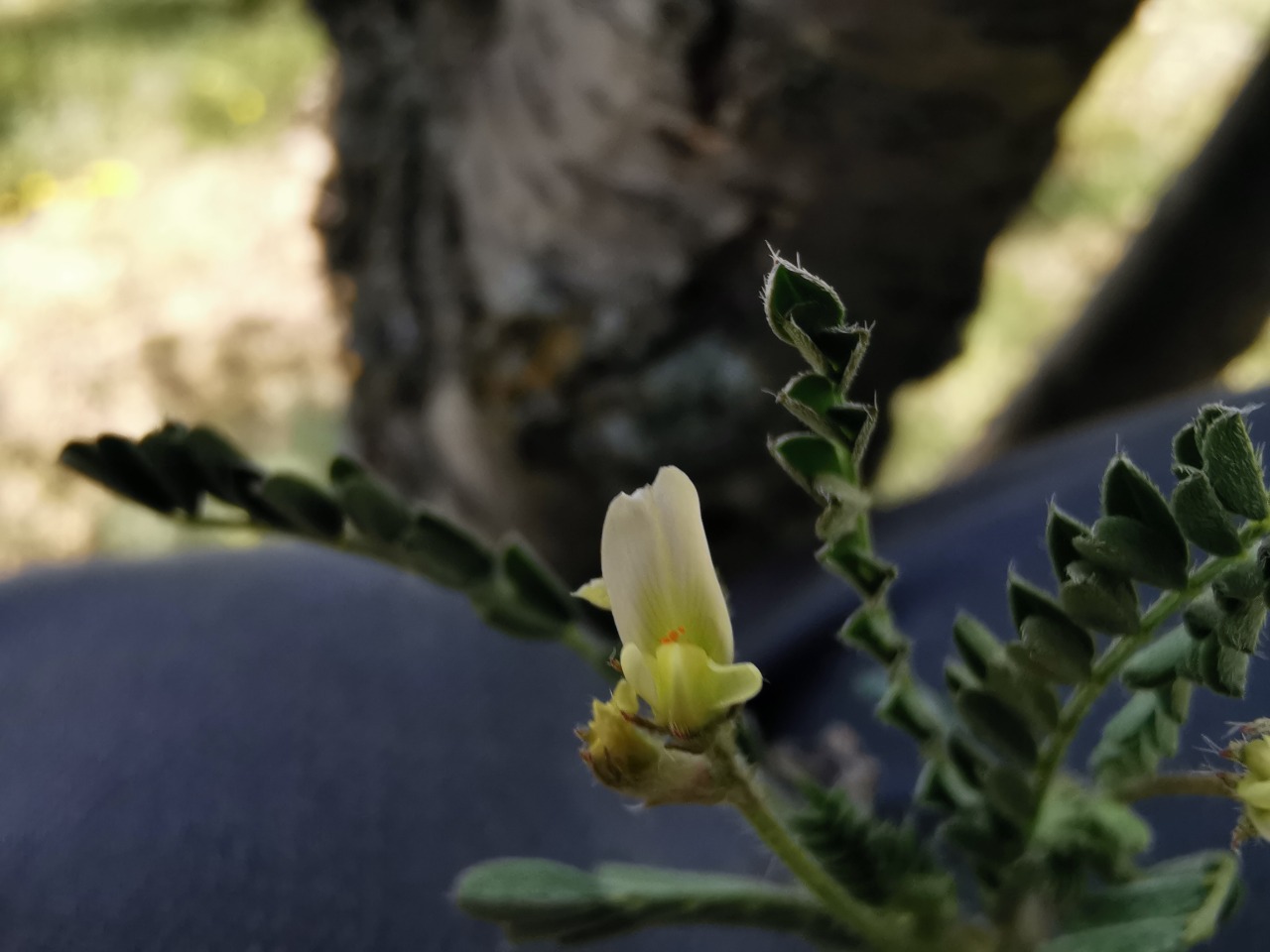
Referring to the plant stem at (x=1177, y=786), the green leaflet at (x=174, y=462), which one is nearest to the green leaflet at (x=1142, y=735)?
the plant stem at (x=1177, y=786)

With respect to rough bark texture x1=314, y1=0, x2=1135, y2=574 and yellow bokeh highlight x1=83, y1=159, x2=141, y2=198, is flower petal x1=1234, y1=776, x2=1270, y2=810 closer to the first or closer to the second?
rough bark texture x1=314, y1=0, x2=1135, y2=574

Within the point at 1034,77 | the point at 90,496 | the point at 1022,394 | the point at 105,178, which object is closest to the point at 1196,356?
the point at 1022,394

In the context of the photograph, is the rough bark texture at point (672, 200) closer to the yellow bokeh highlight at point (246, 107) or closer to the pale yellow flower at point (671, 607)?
the pale yellow flower at point (671, 607)

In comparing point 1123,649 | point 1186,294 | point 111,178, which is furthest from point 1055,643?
point 111,178

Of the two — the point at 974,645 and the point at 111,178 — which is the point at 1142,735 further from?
the point at 111,178

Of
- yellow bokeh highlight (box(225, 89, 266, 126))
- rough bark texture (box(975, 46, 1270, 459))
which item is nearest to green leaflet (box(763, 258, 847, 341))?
rough bark texture (box(975, 46, 1270, 459))

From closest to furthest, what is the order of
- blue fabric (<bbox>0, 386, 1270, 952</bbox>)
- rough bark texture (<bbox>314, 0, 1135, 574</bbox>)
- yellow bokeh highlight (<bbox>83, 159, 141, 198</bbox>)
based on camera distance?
blue fabric (<bbox>0, 386, 1270, 952</bbox>)
rough bark texture (<bbox>314, 0, 1135, 574</bbox>)
yellow bokeh highlight (<bbox>83, 159, 141, 198</bbox>)
